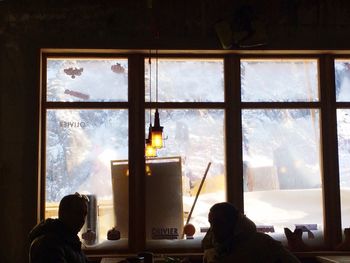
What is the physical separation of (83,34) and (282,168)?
316 cm

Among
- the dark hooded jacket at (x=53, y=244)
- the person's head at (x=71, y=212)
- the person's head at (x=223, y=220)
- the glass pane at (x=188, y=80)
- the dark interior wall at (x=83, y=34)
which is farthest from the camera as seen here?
the glass pane at (x=188, y=80)

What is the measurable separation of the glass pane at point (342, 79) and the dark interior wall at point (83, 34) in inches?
11.4

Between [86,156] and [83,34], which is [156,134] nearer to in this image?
[86,156]

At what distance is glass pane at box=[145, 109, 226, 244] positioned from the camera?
22.1 feet

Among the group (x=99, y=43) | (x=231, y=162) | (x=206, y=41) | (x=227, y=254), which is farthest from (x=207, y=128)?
(x=227, y=254)

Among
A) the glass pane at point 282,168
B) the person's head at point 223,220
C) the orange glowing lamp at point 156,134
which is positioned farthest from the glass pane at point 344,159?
the person's head at point 223,220

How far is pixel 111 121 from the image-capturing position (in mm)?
6773

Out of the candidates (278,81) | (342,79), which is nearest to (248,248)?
(278,81)

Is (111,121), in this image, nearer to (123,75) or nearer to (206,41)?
(123,75)

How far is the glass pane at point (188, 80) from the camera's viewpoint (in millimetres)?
6871

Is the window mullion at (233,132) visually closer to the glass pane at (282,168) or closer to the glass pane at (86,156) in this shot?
the glass pane at (282,168)

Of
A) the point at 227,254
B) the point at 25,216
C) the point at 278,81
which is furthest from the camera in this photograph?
the point at 278,81

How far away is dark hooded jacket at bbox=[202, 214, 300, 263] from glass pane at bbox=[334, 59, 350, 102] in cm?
418

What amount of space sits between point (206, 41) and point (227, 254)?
399cm
